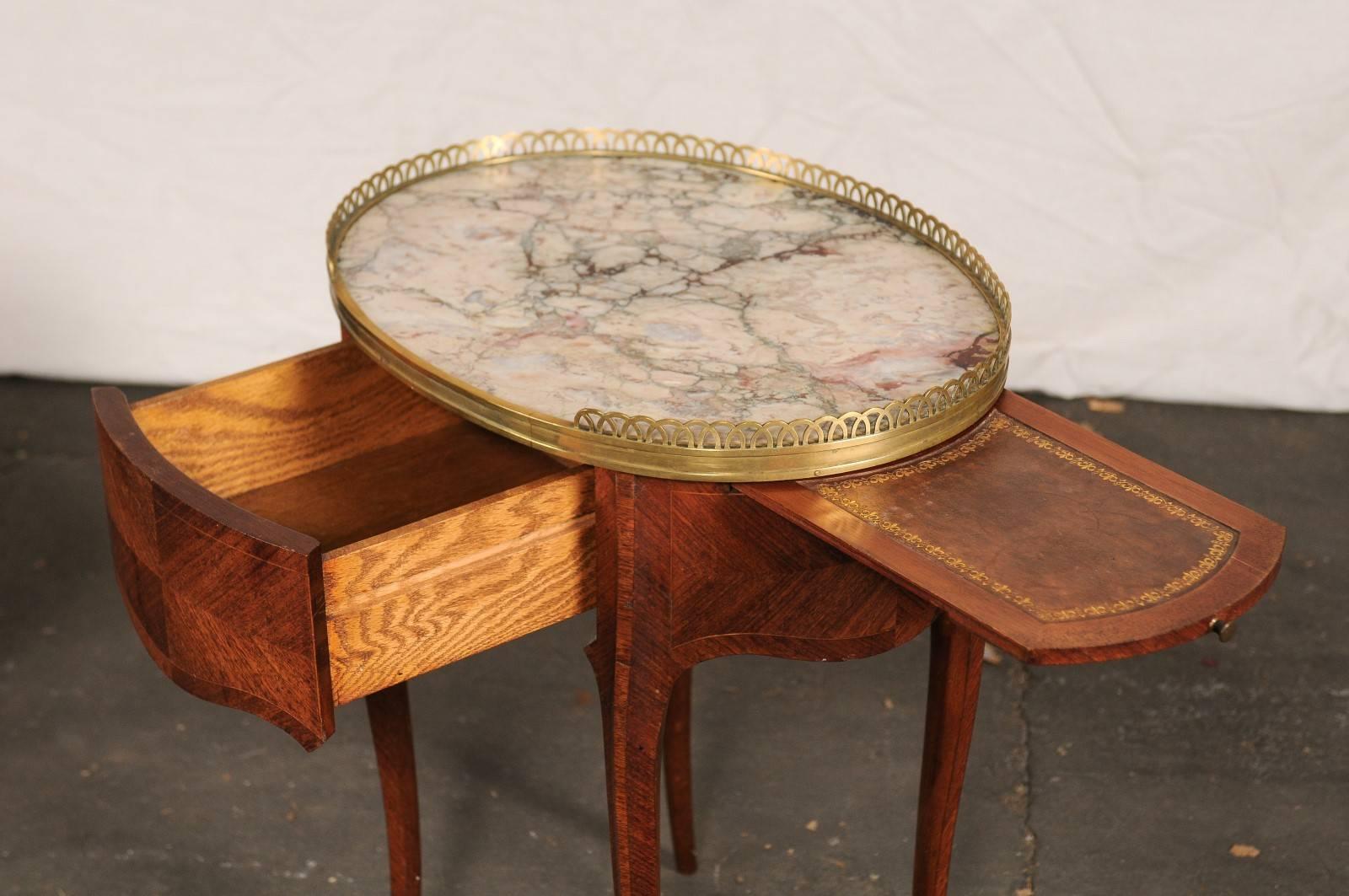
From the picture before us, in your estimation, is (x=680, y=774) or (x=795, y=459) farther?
(x=680, y=774)

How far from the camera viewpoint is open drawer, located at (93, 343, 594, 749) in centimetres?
163

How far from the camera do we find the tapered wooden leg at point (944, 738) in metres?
1.88

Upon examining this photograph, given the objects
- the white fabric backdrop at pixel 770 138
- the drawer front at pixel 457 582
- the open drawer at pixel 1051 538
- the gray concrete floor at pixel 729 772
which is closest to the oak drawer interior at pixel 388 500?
the drawer front at pixel 457 582

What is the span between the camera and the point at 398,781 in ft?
7.41

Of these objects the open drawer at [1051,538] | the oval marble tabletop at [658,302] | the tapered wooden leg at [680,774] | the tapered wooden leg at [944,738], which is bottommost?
the tapered wooden leg at [680,774]

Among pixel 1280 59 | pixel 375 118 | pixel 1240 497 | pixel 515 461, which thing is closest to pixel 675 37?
pixel 375 118

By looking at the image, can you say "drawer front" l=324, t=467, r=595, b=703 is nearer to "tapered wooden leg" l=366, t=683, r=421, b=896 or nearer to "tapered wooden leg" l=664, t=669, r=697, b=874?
"tapered wooden leg" l=366, t=683, r=421, b=896

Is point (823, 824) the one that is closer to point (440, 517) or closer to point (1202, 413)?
point (440, 517)

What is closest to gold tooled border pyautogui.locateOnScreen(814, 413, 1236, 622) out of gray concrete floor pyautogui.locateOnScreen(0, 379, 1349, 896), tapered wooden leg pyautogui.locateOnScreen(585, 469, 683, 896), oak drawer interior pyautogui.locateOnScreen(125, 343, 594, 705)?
tapered wooden leg pyautogui.locateOnScreen(585, 469, 683, 896)

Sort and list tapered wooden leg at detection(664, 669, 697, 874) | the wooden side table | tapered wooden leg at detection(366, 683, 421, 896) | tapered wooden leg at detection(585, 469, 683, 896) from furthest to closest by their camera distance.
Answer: tapered wooden leg at detection(664, 669, 697, 874) < tapered wooden leg at detection(366, 683, 421, 896) < tapered wooden leg at detection(585, 469, 683, 896) < the wooden side table

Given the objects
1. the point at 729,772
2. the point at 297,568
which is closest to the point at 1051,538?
the point at 297,568

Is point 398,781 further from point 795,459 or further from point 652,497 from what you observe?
point 795,459

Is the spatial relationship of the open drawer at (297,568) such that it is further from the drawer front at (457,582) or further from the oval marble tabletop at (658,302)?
the oval marble tabletop at (658,302)

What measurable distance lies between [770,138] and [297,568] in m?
2.35
